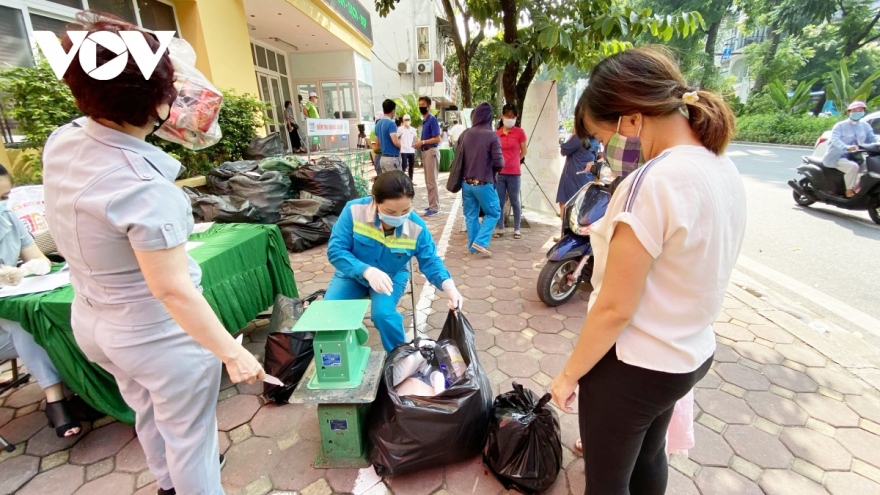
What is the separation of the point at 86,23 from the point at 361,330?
143 centimetres

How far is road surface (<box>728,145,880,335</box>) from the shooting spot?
12.3ft

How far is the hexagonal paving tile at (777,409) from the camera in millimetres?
2146

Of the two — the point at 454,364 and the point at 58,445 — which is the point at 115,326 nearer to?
the point at 454,364

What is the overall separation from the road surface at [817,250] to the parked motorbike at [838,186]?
228mm

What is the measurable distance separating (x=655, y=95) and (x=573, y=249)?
8.00 feet

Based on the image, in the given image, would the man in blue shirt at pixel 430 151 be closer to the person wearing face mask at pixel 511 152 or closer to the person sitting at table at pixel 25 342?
the person wearing face mask at pixel 511 152

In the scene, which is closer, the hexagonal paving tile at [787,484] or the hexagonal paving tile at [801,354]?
the hexagonal paving tile at [787,484]

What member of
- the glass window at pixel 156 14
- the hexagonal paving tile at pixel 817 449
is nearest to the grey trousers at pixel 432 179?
the glass window at pixel 156 14

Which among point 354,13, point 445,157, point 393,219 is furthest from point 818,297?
point 354,13

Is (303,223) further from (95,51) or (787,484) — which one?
(787,484)

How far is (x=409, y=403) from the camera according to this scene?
Answer: 166cm

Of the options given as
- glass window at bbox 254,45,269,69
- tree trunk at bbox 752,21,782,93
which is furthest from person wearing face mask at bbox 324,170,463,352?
tree trunk at bbox 752,21,782,93

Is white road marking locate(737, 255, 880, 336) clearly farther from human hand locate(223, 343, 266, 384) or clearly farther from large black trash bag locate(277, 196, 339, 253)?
large black trash bag locate(277, 196, 339, 253)

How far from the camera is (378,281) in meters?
2.20
